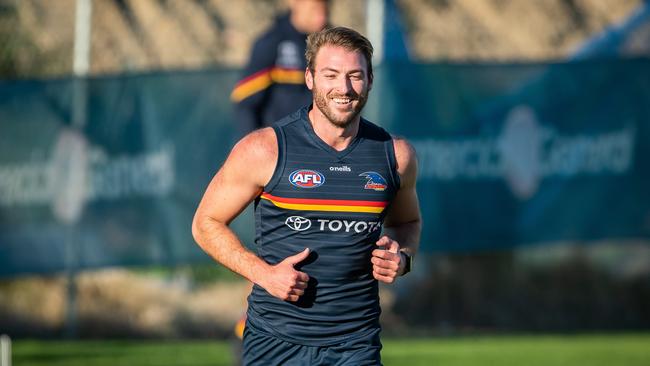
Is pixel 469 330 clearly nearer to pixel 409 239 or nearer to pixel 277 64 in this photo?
pixel 277 64

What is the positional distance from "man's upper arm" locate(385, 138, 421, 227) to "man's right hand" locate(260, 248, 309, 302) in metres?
0.61

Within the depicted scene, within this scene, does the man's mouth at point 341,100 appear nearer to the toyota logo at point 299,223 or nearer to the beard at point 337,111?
the beard at point 337,111

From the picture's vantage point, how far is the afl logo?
4.89m

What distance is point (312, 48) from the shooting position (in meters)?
4.96

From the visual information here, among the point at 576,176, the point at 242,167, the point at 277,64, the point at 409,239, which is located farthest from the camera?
the point at 576,176

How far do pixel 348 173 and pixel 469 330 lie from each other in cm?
704

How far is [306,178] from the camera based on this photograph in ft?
16.1

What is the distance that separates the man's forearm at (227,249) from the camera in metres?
4.90

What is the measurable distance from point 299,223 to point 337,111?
1.62ft

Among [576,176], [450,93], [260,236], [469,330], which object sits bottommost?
[469,330]

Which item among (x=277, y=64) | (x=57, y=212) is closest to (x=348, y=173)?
(x=277, y=64)

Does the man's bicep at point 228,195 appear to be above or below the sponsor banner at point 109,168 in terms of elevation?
below

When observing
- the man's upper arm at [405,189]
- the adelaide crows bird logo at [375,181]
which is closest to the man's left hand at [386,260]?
the adelaide crows bird logo at [375,181]

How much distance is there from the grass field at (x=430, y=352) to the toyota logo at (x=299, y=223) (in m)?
5.14
